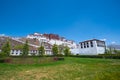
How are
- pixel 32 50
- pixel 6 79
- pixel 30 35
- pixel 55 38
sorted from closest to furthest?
pixel 6 79 < pixel 32 50 < pixel 30 35 < pixel 55 38

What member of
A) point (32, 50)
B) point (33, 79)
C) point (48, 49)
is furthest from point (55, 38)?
point (33, 79)

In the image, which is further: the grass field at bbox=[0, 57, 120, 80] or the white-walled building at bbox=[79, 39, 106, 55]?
the white-walled building at bbox=[79, 39, 106, 55]

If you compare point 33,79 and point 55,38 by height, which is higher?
point 55,38

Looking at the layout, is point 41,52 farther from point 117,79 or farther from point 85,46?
point 117,79

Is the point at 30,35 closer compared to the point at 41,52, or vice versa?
the point at 41,52

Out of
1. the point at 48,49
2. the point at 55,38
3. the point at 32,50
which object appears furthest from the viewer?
the point at 55,38

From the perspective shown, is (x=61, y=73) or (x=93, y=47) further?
(x=93, y=47)

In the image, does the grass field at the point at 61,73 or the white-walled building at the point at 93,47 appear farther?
the white-walled building at the point at 93,47

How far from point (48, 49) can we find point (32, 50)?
1201 cm

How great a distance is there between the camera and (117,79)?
285 inches

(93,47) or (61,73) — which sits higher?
(93,47)

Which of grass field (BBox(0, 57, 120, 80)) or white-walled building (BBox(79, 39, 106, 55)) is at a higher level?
white-walled building (BBox(79, 39, 106, 55))

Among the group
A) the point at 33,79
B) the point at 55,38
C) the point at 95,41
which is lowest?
the point at 33,79

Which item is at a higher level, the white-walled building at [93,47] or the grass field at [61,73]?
the white-walled building at [93,47]
